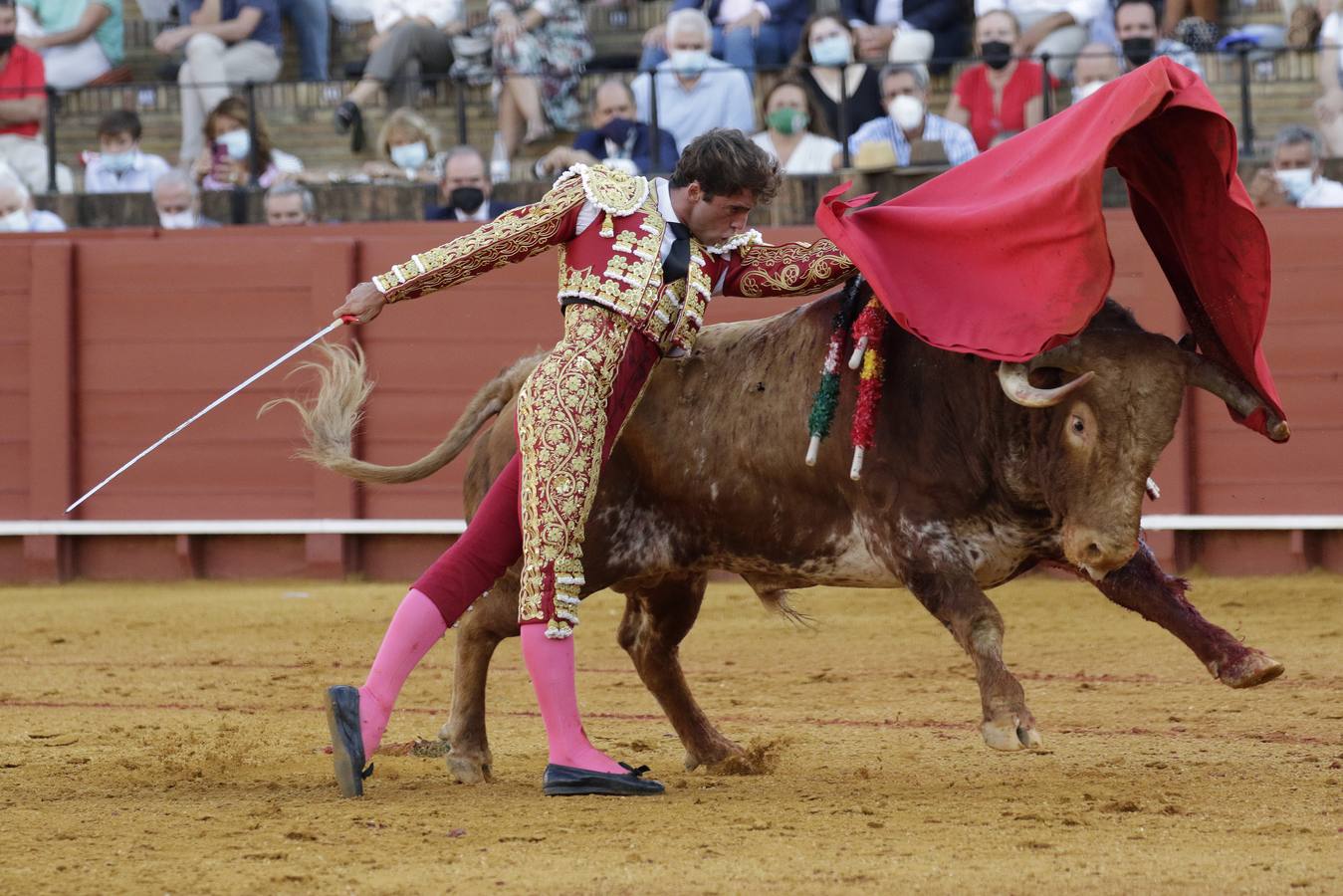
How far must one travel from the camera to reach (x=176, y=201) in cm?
876

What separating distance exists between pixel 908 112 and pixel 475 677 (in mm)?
5055

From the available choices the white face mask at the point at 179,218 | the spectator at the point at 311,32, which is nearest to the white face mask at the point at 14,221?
the white face mask at the point at 179,218

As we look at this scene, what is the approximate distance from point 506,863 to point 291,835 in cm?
45

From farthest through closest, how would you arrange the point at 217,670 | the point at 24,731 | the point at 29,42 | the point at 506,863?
the point at 29,42 → the point at 217,670 → the point at 24,731 → the point at 506,863

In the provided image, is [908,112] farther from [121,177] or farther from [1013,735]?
[1013,735]

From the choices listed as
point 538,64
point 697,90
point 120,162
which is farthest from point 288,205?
point 697,90

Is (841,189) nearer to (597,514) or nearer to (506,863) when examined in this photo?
(597,514)

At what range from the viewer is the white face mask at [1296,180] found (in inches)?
313

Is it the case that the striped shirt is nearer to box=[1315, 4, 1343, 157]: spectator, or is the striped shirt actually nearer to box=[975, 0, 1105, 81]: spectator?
box=[975, 0, 1105, 81]: spectator

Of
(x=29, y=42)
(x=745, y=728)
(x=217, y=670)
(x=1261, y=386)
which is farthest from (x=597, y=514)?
(x=29, y=42)

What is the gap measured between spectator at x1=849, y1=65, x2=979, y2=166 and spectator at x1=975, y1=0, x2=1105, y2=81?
0.61 metres

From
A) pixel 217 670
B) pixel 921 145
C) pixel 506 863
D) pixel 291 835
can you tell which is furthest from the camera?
pixel 921 145

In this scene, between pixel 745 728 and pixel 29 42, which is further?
pixel 29 42

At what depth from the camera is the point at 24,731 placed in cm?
468
